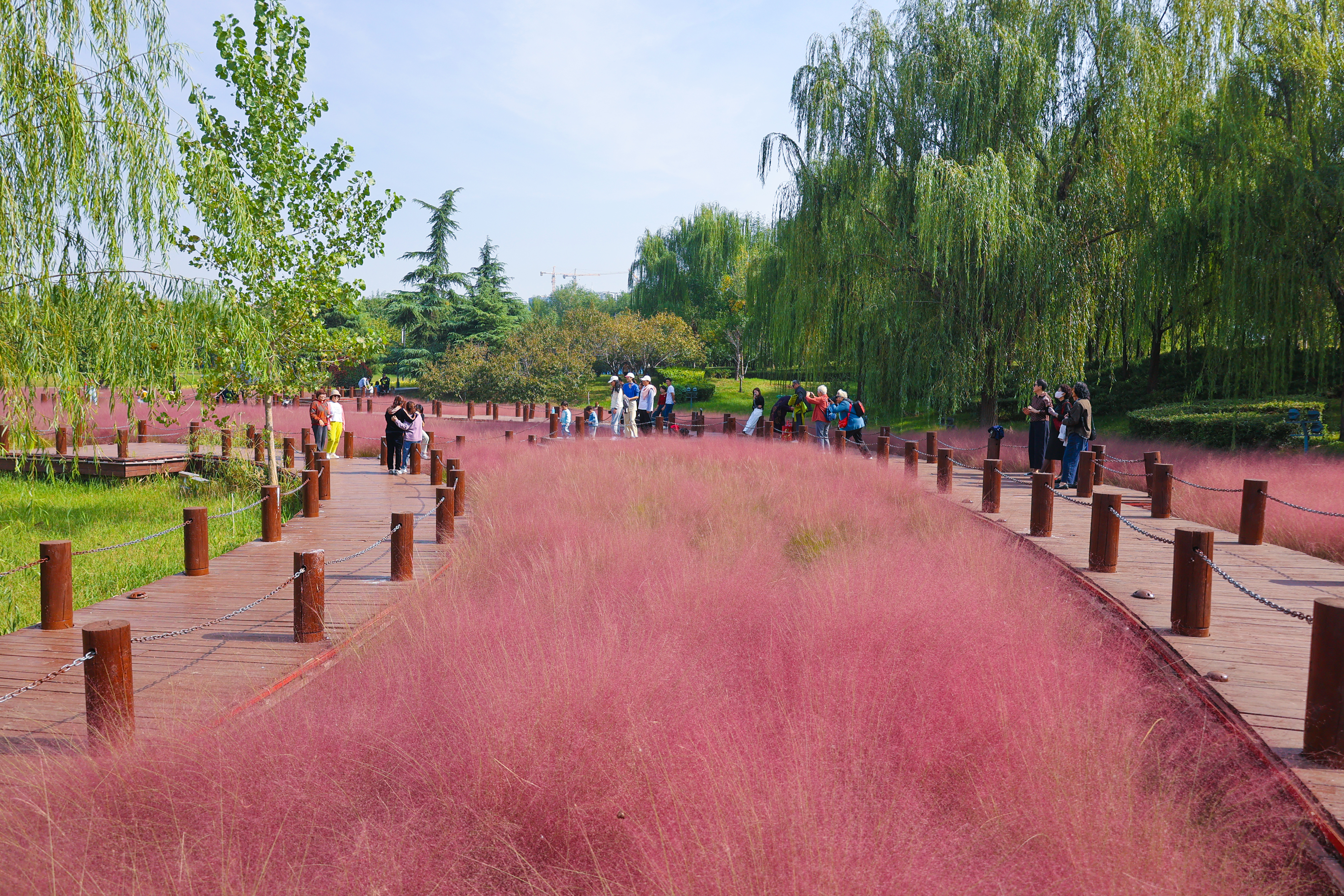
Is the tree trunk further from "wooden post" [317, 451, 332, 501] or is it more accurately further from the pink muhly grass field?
the pink muhly grass field

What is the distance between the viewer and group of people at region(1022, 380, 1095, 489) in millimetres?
11836

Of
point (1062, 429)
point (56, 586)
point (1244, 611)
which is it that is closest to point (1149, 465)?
point (1062, 429)

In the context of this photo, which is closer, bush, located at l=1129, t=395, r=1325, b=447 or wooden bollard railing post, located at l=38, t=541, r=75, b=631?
wooden bollard railing post, located at l=38, t=541, r=75, b=631

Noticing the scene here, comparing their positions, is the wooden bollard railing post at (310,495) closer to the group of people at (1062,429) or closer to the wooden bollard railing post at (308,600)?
the wooden bollard railing post at (308,600)

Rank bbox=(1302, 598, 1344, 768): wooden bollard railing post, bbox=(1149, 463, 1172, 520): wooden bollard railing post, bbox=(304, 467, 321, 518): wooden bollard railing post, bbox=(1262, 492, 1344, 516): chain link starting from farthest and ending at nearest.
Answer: bbox=(304, 467, 321, 518): wooden bollard railing post, bbox=(1149, 463, 1172, 520): wooden bollard railing post, bbox=(1262, 492, 1344, 516): chain link, bbox=(1302, 598, 1344, 768): wooden bollard railing post

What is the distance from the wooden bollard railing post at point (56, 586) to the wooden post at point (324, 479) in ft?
17.7

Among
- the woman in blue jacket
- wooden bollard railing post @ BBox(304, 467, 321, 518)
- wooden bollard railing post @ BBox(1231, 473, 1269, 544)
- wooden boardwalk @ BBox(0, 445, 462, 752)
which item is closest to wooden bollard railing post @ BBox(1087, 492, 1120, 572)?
wooden bollard railing post @ BBox(1231, 473, 1269, 544)

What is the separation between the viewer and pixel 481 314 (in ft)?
144

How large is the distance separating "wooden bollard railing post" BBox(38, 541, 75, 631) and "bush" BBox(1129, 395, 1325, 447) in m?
16.1

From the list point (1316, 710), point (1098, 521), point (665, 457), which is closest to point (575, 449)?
point (665, 457)

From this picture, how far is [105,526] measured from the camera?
11586 millimetres

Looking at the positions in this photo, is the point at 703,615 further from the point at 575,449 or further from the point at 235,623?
the point at 575,449

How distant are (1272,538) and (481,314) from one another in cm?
3920

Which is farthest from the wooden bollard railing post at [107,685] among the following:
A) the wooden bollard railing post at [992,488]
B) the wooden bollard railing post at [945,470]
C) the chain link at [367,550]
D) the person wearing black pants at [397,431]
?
the person wearing black pants at [397,431]
